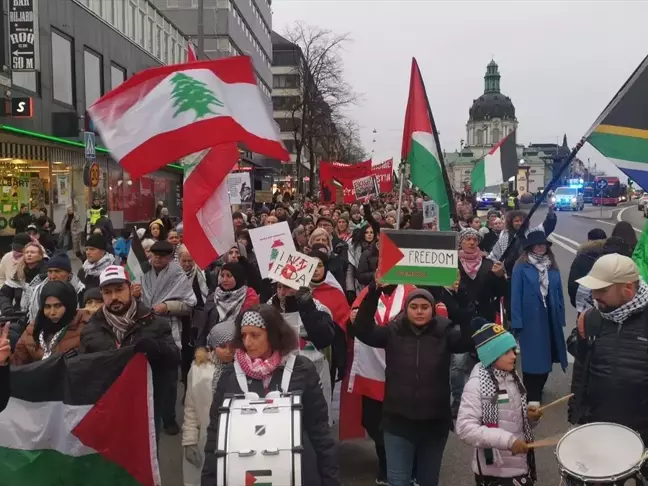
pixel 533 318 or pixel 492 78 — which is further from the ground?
pixel 492 78

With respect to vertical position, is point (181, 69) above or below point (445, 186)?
above

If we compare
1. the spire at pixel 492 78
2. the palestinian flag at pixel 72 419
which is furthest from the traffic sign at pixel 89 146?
the spire at pixel 492 78

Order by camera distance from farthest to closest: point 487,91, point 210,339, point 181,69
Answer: point 487,91 → point 181,69 → point 210,339

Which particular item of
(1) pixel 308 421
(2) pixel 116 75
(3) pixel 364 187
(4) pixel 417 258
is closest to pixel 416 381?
(4) pixel 417 258

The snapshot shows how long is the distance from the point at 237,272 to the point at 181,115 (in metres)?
1.37

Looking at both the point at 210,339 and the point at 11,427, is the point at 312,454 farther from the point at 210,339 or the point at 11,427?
the point at 11,427

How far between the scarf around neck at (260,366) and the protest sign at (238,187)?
9.81m

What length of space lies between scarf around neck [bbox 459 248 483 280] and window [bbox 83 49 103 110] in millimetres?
22905

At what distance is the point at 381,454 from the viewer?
18.8 ft

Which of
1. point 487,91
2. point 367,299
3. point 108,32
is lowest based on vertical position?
point 367,299

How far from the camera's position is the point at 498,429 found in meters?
4.01

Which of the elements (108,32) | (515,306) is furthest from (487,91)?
(515,306)

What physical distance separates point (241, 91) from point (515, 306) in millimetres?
3310

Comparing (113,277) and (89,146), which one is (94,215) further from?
(113,277)
